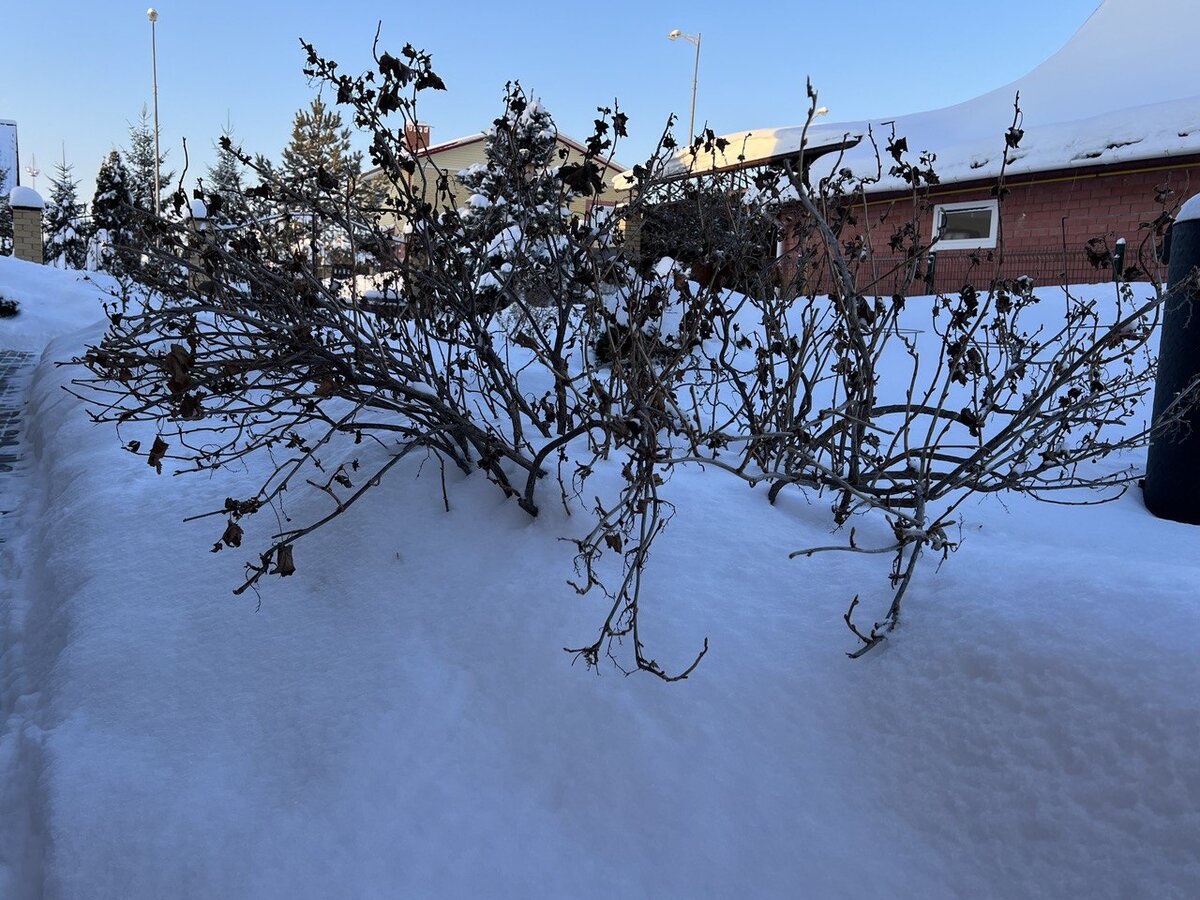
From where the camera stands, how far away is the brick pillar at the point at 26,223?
20266mm

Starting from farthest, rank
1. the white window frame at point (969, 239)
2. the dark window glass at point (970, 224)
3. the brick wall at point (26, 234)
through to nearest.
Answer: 1. the brick wall at point (26, 234)
2. the dark window glass at point (970, 224)
3. the white window frame at point (969, 239)

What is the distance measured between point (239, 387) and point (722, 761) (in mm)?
1793

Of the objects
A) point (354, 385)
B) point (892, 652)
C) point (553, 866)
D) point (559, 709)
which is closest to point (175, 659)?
point (354, 385)

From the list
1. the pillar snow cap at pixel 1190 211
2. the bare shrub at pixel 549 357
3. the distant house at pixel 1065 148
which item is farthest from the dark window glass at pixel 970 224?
the bare shrub at pixel 549 357

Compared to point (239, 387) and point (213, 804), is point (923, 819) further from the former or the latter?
point (239, 387)

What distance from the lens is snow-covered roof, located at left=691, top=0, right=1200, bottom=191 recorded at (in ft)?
40.5

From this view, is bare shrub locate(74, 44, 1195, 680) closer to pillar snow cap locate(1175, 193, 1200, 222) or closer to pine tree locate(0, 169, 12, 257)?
pillar snow cap locate(1175, 193, 1200, 222)

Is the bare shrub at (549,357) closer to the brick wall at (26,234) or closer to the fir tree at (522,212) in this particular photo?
the fir tree at (522,212)

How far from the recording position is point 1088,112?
585 inches

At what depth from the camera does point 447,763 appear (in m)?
2.13

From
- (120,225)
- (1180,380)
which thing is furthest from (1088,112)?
(120,225)

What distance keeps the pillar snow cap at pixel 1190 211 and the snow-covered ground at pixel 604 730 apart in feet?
6.77

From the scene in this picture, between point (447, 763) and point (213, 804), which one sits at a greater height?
point (447, 763)

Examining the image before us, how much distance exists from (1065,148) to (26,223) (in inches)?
858
